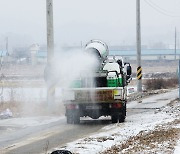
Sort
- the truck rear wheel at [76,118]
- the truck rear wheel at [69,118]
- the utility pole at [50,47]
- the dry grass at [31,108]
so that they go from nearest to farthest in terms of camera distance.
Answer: the truck rear wheel at [76,118], the truck rear wheel at [69,118], the utility pole at [50,47], the dry grass at [31,108]

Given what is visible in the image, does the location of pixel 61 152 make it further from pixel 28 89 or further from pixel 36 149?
pixel 28 89

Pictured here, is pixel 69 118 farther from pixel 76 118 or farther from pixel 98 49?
pixel 98 49

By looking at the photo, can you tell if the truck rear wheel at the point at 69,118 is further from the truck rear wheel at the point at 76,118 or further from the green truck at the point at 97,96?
the truck rear wheel at the point at 76,118

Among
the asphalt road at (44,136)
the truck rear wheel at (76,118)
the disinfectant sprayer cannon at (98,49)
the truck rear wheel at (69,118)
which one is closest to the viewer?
the asphalt road at (44,136)

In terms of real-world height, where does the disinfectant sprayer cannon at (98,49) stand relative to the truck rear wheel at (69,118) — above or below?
above

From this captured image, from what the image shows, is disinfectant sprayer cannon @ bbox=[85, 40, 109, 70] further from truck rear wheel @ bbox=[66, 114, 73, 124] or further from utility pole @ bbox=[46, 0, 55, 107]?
utility pole @ bbox=[46, 0, 55, 107]

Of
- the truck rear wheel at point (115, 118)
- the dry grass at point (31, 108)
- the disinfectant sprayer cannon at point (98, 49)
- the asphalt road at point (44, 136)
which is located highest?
the disinfectant sprayer cannon at point (98, 49)

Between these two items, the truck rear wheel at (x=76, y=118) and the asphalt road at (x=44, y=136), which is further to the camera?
the truck rear wheel at (x=76, y=118)

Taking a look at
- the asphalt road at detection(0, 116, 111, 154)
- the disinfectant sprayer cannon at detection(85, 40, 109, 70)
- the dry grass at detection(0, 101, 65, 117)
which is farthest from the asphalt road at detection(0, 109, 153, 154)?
the dry grass at detection(0, 101, 65, 117)

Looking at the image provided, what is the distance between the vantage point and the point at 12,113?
24.8 m

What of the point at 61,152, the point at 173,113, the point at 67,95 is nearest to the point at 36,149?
the point at 61,152

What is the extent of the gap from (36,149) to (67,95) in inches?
246

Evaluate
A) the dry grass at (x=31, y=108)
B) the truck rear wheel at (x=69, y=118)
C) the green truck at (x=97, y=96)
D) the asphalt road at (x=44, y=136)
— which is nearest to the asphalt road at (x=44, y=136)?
the asphalt road at (x=44, y=136)

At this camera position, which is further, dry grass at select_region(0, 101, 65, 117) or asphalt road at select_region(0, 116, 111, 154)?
dry grass at select_region(0, 101, 65, 117)
